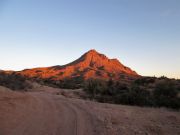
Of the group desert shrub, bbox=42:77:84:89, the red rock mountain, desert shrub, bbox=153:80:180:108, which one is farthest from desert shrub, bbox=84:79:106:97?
the red rock mountain

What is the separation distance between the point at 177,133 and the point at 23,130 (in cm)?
636

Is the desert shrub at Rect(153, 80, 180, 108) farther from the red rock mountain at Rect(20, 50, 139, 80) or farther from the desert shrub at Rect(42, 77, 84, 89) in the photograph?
the red rock mountain at Rect(20, 50, 139, 80)

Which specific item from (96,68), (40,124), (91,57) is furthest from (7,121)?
(91,57)

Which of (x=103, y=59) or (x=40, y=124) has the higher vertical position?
(x=103, y=59)

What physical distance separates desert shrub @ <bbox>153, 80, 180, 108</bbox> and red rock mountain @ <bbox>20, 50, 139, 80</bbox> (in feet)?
192

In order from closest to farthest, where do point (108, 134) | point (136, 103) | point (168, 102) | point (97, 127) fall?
1. point (108, 134)
2. point (97, 127)
3. point (168, 102)
4. point (136, 103)

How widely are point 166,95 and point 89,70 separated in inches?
2935

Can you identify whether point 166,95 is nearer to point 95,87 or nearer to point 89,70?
point 95,87

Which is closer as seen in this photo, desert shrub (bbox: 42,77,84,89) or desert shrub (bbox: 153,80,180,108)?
desert shrub (bbox: 153,80,180,108)

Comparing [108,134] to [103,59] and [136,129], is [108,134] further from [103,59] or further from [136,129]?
[103,59]

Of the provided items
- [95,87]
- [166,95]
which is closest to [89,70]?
[95,87]

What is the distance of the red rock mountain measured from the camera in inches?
3647

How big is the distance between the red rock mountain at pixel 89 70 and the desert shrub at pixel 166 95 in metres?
58.7

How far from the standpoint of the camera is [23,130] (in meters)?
8.29
